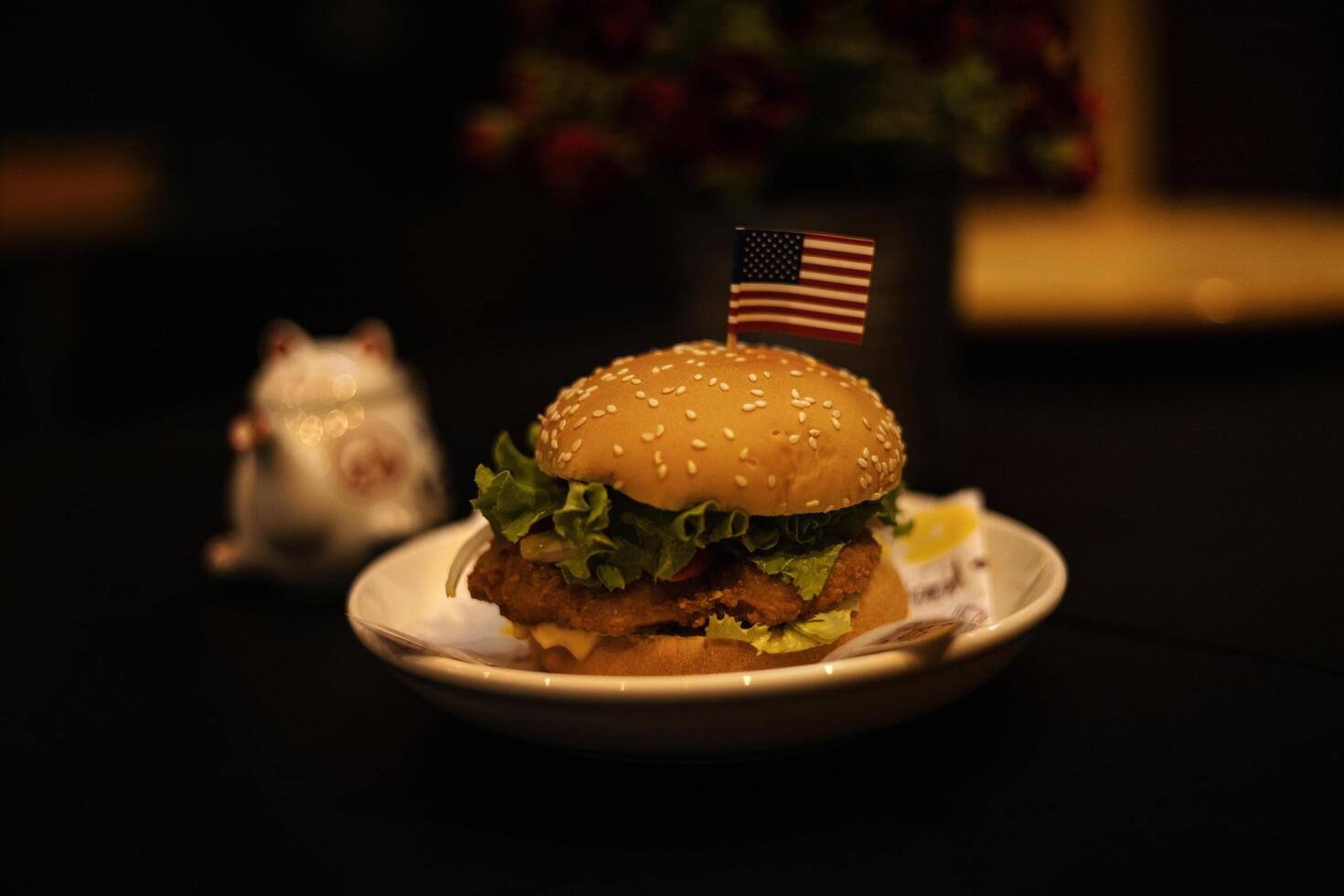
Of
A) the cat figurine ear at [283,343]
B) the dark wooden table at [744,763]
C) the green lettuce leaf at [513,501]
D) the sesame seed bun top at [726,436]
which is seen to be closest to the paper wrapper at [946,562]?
the dark wooden table at [744,763]

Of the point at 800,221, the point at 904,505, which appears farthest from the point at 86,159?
the point at 904,505

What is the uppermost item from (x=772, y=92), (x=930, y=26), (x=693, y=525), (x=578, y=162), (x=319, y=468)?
(x=930, y=26)

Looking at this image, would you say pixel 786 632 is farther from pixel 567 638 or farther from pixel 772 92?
pixel 772 92

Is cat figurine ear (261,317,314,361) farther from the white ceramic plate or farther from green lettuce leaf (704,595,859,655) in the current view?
green lettuce leaf (704,595,859,655)

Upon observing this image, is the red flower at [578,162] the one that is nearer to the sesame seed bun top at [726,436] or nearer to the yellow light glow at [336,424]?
the yellow light glow at [336,424]

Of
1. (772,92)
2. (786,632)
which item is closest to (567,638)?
(786,632)

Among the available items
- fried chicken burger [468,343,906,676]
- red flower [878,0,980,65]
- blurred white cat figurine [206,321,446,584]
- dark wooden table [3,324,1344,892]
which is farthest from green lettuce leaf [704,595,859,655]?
red flower [878,0,980,65]
